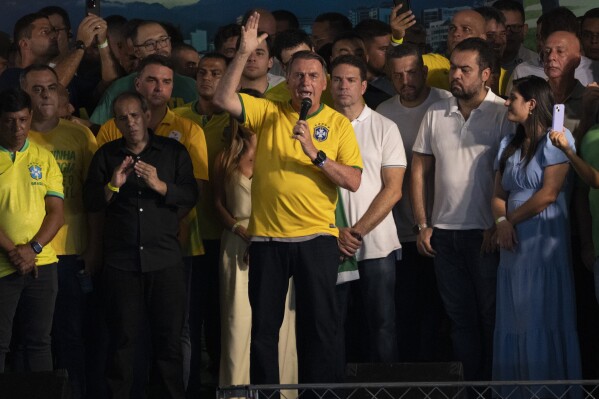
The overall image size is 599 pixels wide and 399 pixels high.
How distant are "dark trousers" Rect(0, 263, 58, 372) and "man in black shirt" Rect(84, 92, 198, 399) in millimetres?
289

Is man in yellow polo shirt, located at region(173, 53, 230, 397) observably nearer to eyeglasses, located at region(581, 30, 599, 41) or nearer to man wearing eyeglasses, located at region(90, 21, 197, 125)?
man wearing eyeglasses, located at region(90, 21, 197, 125)

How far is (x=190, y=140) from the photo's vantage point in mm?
6734

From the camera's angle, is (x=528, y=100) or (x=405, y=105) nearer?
(x=528, y=100)

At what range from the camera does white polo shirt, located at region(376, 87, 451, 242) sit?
688 cm

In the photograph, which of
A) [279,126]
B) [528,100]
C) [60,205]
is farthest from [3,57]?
[528,100]

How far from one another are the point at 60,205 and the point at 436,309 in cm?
205

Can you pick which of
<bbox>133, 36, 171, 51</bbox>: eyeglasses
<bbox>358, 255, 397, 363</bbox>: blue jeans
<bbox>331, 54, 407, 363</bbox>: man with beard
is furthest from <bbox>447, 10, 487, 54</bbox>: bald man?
<bbox>133, 36, 171, 51</bbox>: eyeglasses

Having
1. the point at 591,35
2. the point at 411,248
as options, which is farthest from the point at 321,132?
the point at 591,35

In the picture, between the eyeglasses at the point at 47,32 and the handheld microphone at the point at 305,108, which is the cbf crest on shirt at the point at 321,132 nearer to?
the handheld microphone at the point at 305,108

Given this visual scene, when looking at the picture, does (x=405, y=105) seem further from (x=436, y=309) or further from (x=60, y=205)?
(x=60, y=205)

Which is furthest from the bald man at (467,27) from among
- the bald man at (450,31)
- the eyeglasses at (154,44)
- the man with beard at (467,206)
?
the eyeglasses at (154,44)

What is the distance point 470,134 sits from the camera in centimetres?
662

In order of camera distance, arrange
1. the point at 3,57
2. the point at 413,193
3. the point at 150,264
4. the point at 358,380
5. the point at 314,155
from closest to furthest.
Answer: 1. the point at 358,380
2. the point at 314,155
3. the point at 150,264
4. the point at 413,193
5. the point at 3,57

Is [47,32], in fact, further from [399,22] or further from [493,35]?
[493,35]
